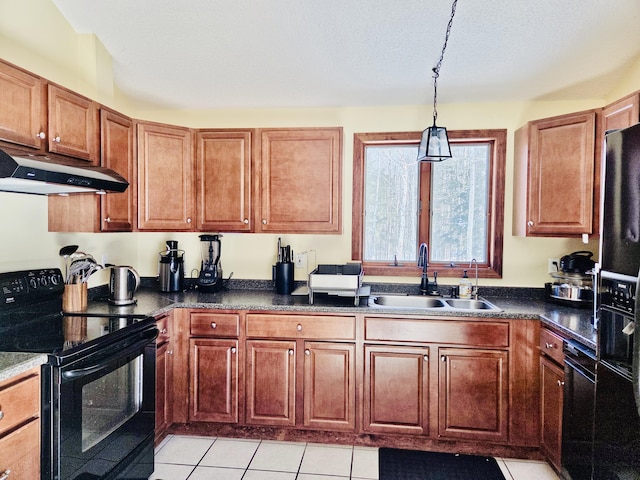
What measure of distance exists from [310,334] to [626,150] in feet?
6.01

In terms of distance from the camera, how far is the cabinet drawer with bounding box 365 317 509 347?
2.43m

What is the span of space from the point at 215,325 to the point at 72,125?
55.2 inches

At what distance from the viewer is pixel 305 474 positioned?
7.42 ft

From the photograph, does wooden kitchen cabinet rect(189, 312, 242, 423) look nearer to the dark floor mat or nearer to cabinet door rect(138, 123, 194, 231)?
cabinet door rect(138, 123, 194, 231)

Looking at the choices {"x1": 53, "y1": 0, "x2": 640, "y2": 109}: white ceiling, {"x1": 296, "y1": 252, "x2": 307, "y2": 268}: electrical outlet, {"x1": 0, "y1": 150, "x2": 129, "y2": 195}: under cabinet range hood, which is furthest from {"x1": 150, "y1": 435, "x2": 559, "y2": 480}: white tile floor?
{"x1": 53, "y1": 0, "x2": 640, "y2": 109}: white ceiling

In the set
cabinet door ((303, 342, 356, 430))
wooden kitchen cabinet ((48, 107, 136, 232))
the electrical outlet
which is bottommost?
cabinet door ((303, 342, 356, 430))

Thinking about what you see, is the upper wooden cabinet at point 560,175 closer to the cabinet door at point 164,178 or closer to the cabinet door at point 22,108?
the cabinet door at point 164,178

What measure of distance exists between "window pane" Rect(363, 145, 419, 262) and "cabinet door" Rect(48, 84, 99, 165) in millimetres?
1866

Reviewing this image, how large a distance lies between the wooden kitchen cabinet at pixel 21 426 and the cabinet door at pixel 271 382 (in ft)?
3.97

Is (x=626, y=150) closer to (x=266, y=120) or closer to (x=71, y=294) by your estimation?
(x=266, y=120)

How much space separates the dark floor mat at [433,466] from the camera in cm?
224

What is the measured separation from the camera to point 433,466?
7.68ft

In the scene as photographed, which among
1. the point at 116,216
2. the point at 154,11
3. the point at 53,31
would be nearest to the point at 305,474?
the point at 116,216

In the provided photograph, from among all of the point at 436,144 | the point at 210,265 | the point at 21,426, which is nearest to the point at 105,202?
the point at 210,265
